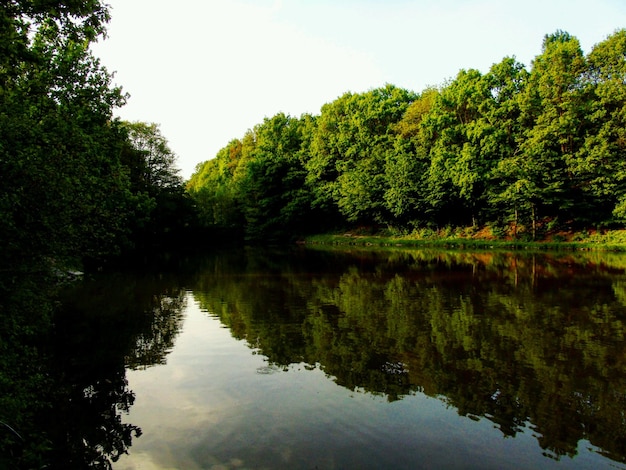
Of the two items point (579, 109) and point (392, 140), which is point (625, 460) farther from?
point (392, 140)

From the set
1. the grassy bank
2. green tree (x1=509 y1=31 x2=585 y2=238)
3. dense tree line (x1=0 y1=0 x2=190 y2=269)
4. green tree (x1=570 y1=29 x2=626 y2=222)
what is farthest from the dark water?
green tree (x1=509 y1=31 x2=585 y2=238)

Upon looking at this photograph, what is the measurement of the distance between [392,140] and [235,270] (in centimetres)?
3544

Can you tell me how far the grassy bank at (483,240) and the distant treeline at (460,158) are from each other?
5.23ft

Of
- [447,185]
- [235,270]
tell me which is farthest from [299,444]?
[447,185]

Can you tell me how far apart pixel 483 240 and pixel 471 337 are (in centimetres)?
3716

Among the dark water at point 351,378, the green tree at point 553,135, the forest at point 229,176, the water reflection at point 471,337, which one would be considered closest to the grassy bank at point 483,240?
the forest at point 229,176

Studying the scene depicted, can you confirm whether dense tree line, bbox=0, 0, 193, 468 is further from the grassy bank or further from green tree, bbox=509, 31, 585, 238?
green tree, bbox=509, 31, 585, 238

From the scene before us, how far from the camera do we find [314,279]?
2589 centimetres

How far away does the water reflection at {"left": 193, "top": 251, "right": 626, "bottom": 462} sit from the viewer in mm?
8359

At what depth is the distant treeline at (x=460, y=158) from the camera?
142 feet

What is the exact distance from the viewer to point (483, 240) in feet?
157

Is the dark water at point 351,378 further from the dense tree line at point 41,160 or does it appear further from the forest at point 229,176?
the dense tree line at point 41,160

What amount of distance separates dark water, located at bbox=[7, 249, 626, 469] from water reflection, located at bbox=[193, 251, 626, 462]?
6 centimetres

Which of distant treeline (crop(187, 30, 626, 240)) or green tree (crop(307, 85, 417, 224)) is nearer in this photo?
distant treeline (crop(187, 30, 626, 240))
